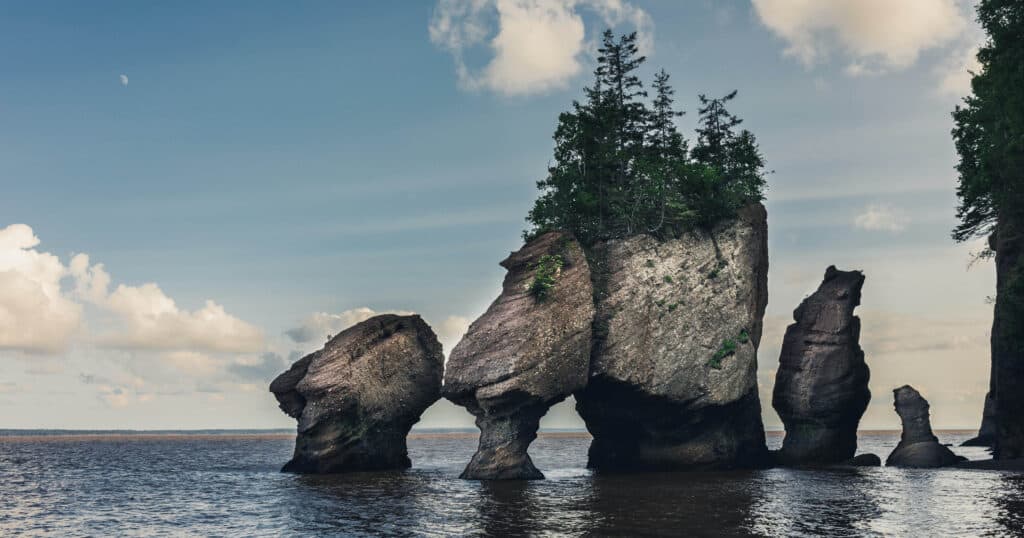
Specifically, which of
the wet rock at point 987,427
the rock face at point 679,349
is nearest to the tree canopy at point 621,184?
the rock face at point 679,349

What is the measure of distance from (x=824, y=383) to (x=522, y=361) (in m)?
24.2

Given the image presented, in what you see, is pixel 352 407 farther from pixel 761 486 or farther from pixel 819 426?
pixel 819 426

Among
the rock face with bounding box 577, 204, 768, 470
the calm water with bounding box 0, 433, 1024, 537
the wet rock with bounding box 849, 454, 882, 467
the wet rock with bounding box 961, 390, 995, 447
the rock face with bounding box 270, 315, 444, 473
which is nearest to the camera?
the calm water with bounding box 0, 433, 1024, 537

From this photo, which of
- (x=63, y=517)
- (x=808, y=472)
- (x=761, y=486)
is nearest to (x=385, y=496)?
(x=63, y=517)

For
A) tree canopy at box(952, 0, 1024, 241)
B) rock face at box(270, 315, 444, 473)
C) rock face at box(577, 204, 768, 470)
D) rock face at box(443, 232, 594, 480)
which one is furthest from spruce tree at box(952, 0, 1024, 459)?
rock face at box(270, 315, 444, 473)

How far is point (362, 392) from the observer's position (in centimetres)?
5419

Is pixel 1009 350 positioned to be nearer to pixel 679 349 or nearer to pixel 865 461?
pixel 865 461

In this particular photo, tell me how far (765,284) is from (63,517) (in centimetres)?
4747

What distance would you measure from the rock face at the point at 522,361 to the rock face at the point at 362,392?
28.8 feet

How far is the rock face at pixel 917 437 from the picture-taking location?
182 feet

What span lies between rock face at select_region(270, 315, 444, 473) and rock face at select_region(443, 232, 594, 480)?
8766 mm

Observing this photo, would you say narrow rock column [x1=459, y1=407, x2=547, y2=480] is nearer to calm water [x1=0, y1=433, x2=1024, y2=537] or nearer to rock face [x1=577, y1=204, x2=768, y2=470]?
calm water [x1=0, y1=433, x2=1024, y2=537]

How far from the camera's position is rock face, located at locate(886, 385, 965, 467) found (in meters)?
55.4

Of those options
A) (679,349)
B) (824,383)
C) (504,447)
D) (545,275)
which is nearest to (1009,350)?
(824,383)
